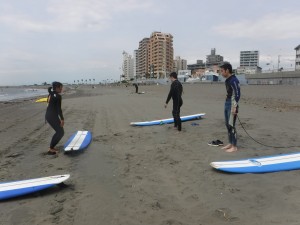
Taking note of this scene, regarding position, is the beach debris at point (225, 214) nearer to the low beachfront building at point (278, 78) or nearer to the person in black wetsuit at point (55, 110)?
the person in black wetsuit at point (55, 110)

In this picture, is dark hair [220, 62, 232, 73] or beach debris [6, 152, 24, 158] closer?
dark hair [220, 62, 232, 73]

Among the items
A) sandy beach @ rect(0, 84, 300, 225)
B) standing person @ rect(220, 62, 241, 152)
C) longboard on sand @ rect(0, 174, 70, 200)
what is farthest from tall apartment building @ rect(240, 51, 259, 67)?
longboard on sand @ rect(0, 174, 70, 200)

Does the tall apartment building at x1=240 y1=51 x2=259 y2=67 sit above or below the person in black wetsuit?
above

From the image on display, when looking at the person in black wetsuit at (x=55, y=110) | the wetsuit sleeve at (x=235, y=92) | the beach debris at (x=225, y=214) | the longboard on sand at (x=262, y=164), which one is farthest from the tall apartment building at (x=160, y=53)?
the beach debris at (x=225, y=214)

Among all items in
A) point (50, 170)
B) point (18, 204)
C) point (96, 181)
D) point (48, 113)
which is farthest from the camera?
point (48, 113)

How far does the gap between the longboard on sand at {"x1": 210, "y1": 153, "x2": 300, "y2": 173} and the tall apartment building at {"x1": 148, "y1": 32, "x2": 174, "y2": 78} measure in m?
135

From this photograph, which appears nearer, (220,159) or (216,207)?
(216,207)

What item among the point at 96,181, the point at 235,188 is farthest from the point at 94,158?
the point at 235,188

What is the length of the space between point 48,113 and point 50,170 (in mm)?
1717

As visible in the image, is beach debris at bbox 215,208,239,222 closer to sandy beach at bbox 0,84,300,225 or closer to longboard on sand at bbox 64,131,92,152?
sandy beach at bbox 0,84,300,225

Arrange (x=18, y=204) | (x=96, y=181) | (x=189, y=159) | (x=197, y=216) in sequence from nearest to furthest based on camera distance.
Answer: (x=197, y=216)
(x=18, y=204)
(x=96, y=181)
(x=189, y=159)

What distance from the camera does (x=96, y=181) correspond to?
4.98m

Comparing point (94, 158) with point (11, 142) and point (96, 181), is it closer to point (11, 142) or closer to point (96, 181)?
point (96, 181)

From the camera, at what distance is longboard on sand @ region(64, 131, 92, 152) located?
7.04 meters
